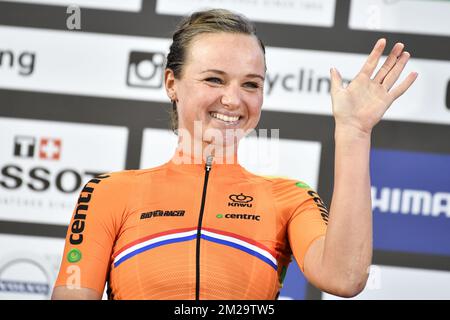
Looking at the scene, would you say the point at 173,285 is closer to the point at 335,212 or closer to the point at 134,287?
the point at 134,287

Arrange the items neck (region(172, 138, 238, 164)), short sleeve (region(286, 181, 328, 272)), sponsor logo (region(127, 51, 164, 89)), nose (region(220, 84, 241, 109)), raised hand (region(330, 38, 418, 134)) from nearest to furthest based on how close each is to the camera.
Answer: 1. raised hand (region(330, 38, 418, 134))
2. short sleeve (region(286, 181, 328, 272))
3. nose (region(220, 84, 241, 109))
4. neck (region(172, 138, 238, 164))
5. sponsor logo (region(127, 51, 164, 89))

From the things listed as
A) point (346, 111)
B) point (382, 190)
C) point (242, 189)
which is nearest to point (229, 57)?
point (242, 189)

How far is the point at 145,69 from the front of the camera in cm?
301

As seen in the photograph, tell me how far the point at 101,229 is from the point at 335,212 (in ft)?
1.78

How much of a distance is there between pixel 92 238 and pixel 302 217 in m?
0.44

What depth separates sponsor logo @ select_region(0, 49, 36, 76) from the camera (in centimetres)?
302

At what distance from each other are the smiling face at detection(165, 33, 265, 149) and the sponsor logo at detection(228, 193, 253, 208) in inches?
5.6

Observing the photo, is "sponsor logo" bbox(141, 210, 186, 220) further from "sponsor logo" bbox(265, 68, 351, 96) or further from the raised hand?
"sponsor logo" bbox(265, 68, 351, 96)

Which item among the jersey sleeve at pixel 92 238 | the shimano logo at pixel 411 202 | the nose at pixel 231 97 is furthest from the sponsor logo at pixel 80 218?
the shimano logo at pixel 411 202

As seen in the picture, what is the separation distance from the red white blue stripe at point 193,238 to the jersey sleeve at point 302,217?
65 millimetres

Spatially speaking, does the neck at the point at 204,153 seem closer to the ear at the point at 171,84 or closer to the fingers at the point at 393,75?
the ear at the point at 171,84

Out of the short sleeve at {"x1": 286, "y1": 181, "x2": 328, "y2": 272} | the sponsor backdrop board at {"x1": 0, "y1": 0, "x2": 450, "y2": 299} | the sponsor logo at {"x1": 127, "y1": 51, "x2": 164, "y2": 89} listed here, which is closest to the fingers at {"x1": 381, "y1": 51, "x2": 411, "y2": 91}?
the short sleeve at {"x1": 286, "y1": 181, "x2": 328, "y2": 272}

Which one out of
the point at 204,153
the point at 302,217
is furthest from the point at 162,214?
the point at 302,217

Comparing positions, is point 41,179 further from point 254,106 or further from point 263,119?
point 254,106
